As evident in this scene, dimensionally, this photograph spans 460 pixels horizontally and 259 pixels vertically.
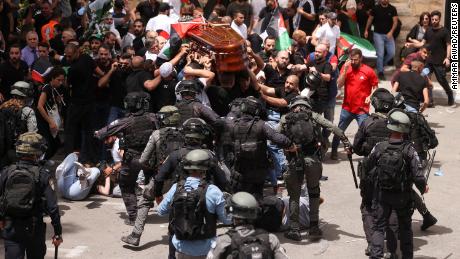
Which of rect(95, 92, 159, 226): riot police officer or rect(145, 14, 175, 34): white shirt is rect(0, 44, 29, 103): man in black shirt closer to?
rect(95, 92, 159, 226): riot police officer

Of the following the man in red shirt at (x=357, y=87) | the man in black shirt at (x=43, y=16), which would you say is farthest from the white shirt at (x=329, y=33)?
the man in black shirt at (x=43, y=16)

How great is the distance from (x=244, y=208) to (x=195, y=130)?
91.6 inches

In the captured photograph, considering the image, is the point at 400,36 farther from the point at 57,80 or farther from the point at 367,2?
the point at 57,80

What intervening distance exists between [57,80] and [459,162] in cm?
643

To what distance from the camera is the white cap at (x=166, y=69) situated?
13.1 metres

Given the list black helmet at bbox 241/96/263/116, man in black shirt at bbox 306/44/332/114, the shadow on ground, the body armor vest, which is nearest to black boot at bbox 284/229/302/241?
the body armor vest

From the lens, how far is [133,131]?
1181 cm

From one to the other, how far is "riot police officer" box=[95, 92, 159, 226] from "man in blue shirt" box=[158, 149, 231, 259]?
9.00ft

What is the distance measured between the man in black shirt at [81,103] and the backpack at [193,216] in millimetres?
5597

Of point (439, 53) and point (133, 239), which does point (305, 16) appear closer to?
point (439, 53)

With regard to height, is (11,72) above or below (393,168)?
above

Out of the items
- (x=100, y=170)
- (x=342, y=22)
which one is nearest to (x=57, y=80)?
(x=100, y=170)

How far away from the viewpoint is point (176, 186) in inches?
363

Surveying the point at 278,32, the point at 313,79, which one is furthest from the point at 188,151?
the point at 278,32
